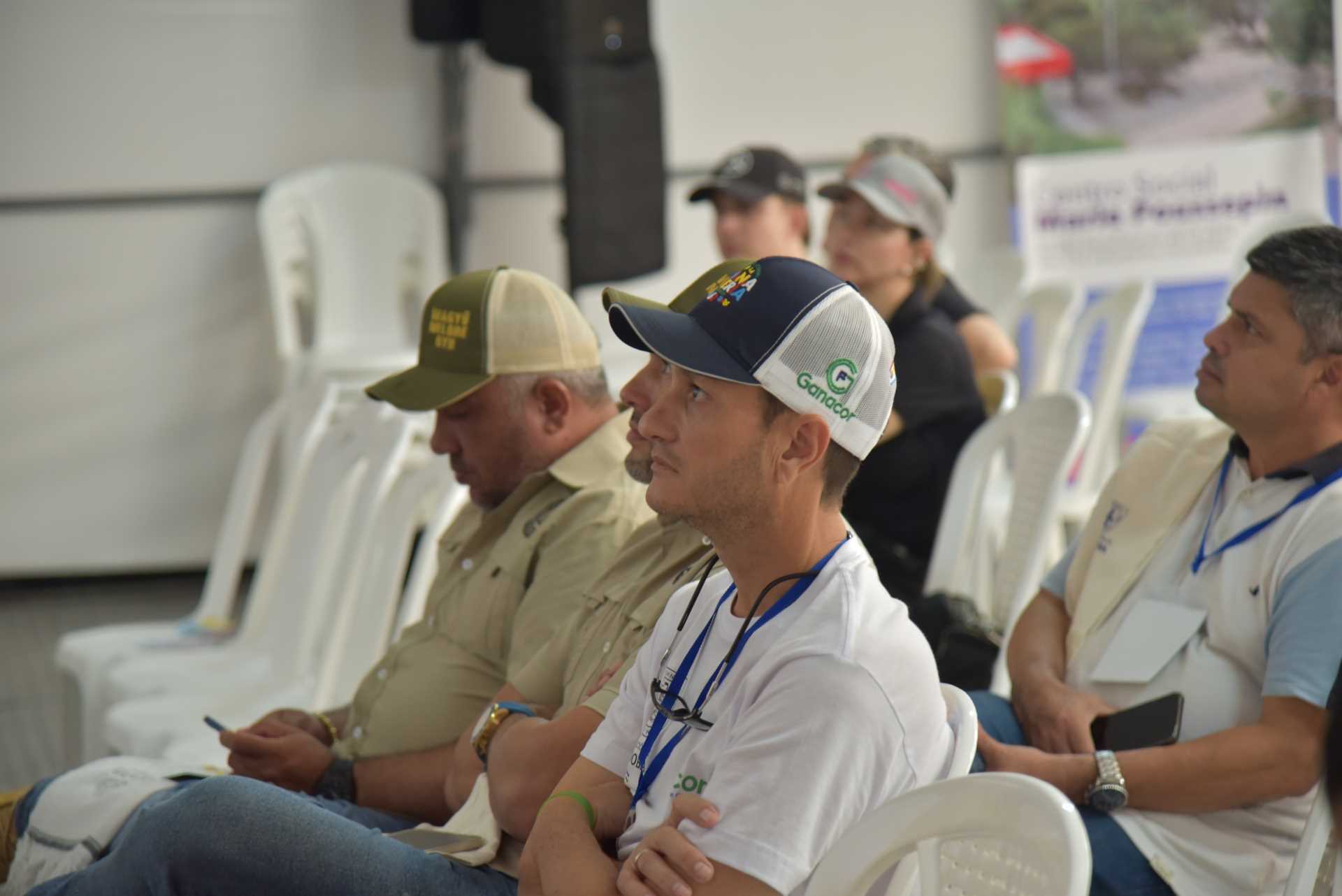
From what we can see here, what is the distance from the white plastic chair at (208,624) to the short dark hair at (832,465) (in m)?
2.24

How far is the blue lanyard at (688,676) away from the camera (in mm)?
1424

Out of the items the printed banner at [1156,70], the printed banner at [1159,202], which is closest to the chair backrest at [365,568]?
the printed banner at [1159,202]

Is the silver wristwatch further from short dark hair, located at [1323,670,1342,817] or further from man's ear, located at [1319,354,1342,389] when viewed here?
short dark hair, located at [1323,670,1342,817]

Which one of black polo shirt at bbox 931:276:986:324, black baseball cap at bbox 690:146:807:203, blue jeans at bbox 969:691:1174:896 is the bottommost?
blue jeans at bbox 969:691:1174:896

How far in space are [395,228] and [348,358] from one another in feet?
A: 2.68

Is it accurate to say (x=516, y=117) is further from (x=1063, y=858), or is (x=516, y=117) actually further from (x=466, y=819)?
(x=1063, y=858)

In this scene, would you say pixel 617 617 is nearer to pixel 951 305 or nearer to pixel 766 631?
pixel 766 631

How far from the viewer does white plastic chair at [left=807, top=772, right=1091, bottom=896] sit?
3.74 feet

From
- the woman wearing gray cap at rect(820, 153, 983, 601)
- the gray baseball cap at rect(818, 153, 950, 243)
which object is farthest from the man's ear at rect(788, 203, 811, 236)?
the woman wearing gray cap at rect(820, 153, 983, 601)

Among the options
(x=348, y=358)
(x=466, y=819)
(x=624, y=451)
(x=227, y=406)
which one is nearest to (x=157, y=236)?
(x=227, y=406)

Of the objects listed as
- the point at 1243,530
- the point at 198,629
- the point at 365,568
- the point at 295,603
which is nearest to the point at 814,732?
the point at 1243,530

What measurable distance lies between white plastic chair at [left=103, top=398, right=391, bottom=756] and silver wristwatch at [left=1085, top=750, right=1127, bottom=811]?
1.58 meters

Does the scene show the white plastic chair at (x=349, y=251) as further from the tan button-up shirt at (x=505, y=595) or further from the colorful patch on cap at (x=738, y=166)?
the tan button-up shirt at (x=505, y=595)

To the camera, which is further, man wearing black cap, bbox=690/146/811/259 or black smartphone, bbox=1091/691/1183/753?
man wearing black cap, bbox=690/146/811/259
